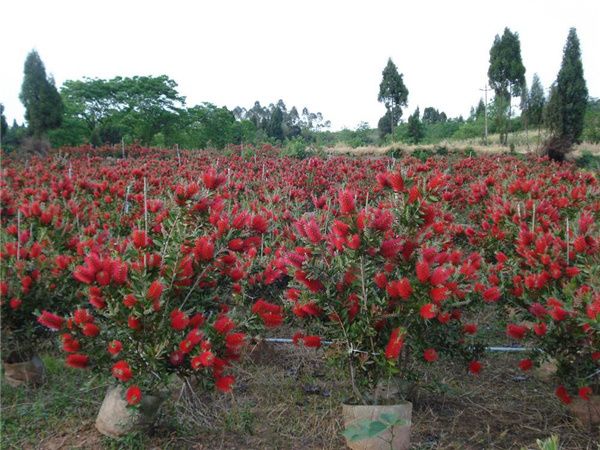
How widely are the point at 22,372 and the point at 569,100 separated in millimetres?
23810

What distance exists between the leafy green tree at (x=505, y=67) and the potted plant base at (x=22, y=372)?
1187 inches

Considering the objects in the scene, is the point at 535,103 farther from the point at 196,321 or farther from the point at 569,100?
the point at 196,321

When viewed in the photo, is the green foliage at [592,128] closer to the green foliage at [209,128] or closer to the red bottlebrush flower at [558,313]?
the green foliage at [209,128]

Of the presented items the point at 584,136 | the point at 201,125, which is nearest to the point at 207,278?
the point at 201,125

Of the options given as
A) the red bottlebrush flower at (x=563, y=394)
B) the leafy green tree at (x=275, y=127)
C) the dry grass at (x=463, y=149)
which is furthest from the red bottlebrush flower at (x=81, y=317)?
the leafy green tree at (x=275, y=127)

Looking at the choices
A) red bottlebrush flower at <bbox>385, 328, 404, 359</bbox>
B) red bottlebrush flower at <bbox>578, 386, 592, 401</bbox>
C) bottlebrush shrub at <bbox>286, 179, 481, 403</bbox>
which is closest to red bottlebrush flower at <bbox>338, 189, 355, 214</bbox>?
bottlebrush shrub at <bbox>286, 179, 481, 403</bbox>

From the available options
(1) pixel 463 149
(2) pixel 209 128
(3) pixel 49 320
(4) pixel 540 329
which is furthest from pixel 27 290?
(2) pixel 209 128

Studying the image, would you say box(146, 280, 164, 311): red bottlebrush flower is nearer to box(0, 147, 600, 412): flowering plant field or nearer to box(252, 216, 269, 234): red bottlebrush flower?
box(0, 147, 600, 412): flowering plant field

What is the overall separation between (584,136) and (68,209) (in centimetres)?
3127

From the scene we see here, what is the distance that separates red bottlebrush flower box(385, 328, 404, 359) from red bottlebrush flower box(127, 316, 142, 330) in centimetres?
108

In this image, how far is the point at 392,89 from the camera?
34.2 m

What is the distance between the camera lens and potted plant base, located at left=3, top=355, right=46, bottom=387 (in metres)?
3.57

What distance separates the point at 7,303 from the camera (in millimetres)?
3279

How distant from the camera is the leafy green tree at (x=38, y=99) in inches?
986
